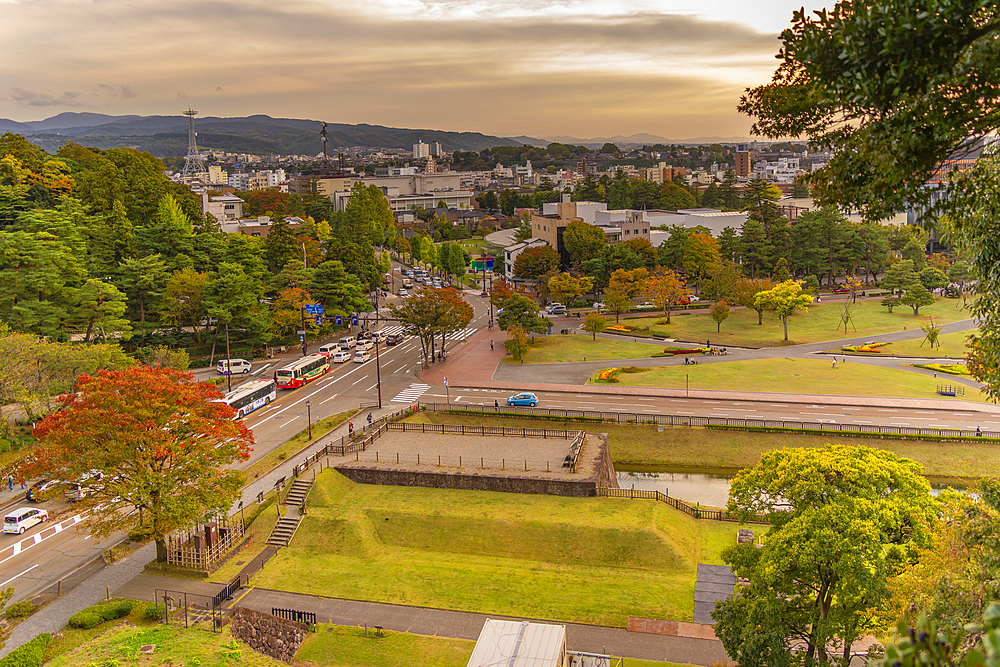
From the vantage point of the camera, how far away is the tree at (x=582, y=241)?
83.1 meters

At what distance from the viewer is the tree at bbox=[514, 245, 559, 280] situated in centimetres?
8250

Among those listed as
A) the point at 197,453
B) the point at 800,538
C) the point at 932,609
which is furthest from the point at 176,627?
the point at 932,609

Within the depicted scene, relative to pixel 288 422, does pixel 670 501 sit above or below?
above

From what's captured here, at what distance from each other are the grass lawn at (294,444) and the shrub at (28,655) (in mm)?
15252

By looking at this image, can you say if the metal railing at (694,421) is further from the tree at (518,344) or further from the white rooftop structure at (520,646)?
the white rooftop structure at (520,646)

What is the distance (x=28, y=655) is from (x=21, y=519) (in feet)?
43.1

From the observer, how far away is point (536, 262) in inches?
3246

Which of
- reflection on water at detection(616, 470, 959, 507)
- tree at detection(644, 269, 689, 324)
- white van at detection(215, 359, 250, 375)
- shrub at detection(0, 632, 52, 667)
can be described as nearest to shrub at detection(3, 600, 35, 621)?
shrub at detection(0, 632, 52, 667)

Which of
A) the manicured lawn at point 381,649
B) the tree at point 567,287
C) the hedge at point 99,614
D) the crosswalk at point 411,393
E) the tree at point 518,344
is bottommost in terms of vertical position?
the manicured lawn at point 381,649

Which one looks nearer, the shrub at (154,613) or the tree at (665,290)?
the shrub at (154,613)

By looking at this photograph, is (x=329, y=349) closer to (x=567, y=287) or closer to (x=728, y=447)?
(x=567, y=287)

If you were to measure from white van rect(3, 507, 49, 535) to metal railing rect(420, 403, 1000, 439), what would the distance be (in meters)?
22.9

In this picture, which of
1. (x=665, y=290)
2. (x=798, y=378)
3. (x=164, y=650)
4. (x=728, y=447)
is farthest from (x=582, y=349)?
(x=164, y=650)

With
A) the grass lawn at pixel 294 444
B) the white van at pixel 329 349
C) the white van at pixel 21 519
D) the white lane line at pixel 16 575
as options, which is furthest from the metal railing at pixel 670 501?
the white van at pixel 329 349
